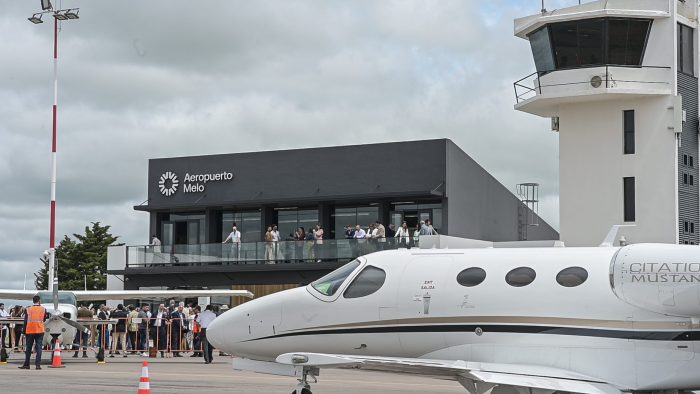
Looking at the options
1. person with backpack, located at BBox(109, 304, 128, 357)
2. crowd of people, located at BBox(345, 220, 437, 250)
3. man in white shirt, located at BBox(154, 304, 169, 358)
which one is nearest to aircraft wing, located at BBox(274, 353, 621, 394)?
man in white shirt, located at BBox(154, 304, 169, 358)

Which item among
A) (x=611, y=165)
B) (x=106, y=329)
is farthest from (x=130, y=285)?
(x=611, y=165)

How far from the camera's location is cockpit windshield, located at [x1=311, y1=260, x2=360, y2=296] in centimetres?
1525

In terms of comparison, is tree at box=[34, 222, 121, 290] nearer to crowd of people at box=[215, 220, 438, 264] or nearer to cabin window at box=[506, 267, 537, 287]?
crowd of people at box=[215, 220, 438, 264]

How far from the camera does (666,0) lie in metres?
41.6

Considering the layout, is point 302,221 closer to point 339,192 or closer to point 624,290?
point 339,192

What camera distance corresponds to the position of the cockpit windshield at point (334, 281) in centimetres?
1525

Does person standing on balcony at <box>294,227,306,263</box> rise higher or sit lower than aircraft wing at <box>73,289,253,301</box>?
higher

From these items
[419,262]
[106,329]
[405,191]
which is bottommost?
[106,329]

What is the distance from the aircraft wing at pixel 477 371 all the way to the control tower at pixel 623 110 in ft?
96.4

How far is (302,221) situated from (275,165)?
10.6ft

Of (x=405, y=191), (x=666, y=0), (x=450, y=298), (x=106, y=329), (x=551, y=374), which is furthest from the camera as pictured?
(x=405, y=191)

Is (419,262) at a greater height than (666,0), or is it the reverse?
(666,0)

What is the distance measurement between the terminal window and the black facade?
27.7ft

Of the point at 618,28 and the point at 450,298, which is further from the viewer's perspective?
the point at 618,28
